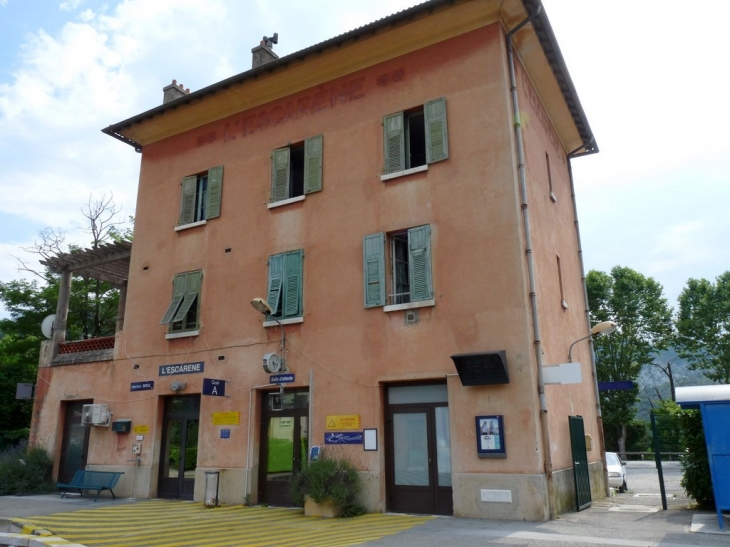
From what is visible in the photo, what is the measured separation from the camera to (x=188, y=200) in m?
16.1

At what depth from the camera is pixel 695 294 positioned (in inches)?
1465

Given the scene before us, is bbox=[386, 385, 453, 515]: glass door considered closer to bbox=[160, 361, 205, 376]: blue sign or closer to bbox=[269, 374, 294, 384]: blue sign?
bbox=[269, 374, 294, 384]: blue sign

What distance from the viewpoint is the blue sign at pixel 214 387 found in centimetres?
1310

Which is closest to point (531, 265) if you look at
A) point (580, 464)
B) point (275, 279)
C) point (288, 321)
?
point (580, 464)

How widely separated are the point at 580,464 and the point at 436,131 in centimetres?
754

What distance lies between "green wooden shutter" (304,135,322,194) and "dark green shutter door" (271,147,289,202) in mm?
599

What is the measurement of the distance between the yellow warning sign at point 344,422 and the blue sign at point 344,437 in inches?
4.6

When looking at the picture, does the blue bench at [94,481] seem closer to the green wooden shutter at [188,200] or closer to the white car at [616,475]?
the green wooden shutter at [188,200]

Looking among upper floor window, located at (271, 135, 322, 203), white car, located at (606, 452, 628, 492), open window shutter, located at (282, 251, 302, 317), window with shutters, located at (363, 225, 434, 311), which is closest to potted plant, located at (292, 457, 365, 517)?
window with shutters, located at (363, 225, 434, 311)

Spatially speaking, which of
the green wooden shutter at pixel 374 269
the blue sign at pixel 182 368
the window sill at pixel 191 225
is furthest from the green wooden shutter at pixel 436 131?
the blue sign at pixel 182 368

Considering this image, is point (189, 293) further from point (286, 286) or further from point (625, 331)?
point (625, 331)

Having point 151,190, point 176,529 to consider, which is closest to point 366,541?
point 176,529

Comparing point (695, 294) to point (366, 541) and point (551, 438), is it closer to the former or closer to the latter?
point (551, 438)

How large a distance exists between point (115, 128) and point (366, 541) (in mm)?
13797
